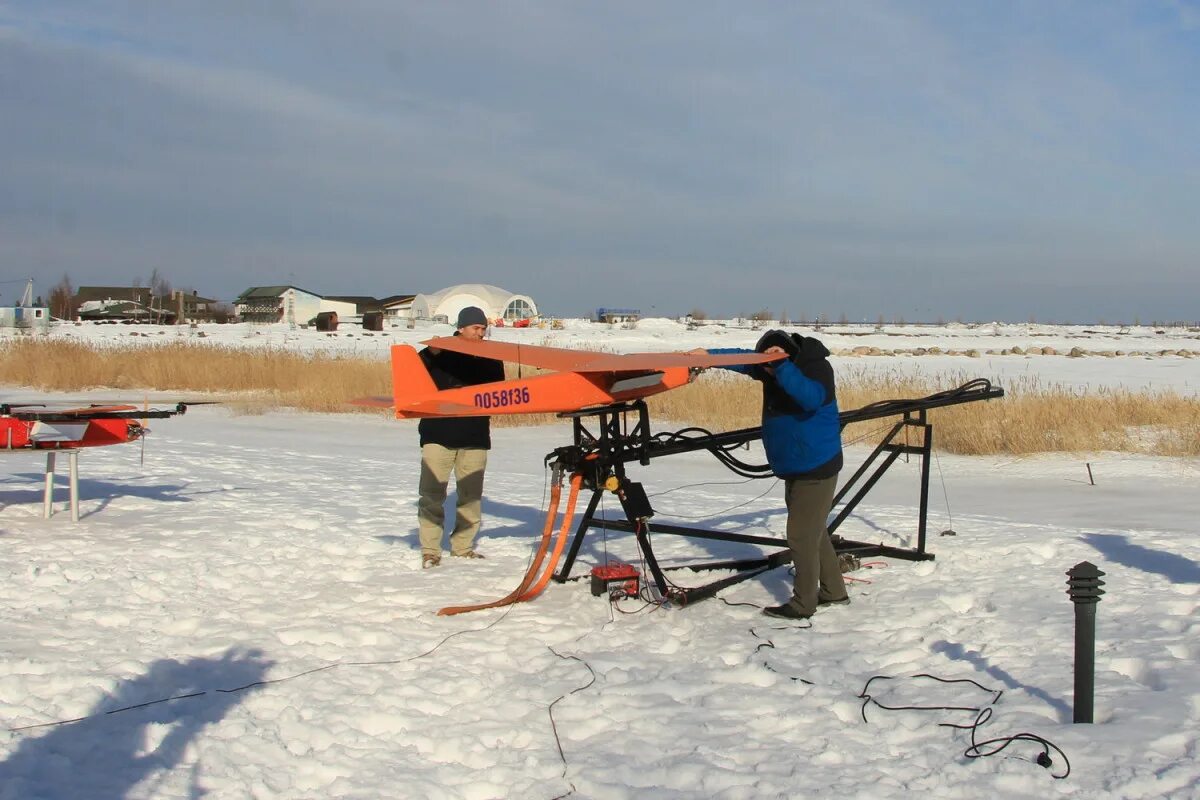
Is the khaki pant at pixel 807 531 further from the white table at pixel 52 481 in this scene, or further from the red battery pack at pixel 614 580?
the white table at pixel 52 481

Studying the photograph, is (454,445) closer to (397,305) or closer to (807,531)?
(807,531)

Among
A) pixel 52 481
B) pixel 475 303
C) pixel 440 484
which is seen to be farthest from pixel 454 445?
pixel 475 303

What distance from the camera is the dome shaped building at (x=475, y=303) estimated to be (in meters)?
81.2

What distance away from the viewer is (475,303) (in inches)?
3314

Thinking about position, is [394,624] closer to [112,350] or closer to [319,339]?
[112,350]

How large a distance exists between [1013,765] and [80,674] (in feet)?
14.8

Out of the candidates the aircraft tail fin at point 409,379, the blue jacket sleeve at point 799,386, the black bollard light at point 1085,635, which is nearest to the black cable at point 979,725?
the black bollard light at point 1085,635

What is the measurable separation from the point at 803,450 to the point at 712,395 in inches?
541

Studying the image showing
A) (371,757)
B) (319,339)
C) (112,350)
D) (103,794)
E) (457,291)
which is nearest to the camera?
(103,794)

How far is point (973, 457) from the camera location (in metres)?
15.3

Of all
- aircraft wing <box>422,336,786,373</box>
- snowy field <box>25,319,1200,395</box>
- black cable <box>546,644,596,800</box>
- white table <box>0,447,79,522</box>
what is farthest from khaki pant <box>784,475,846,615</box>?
snowy field <box>25,319,1200,395</box>

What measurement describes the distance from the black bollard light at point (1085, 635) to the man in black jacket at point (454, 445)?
14.9ft

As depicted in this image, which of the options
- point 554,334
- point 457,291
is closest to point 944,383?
point 554,334

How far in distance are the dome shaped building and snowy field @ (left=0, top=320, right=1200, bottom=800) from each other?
7062cm
